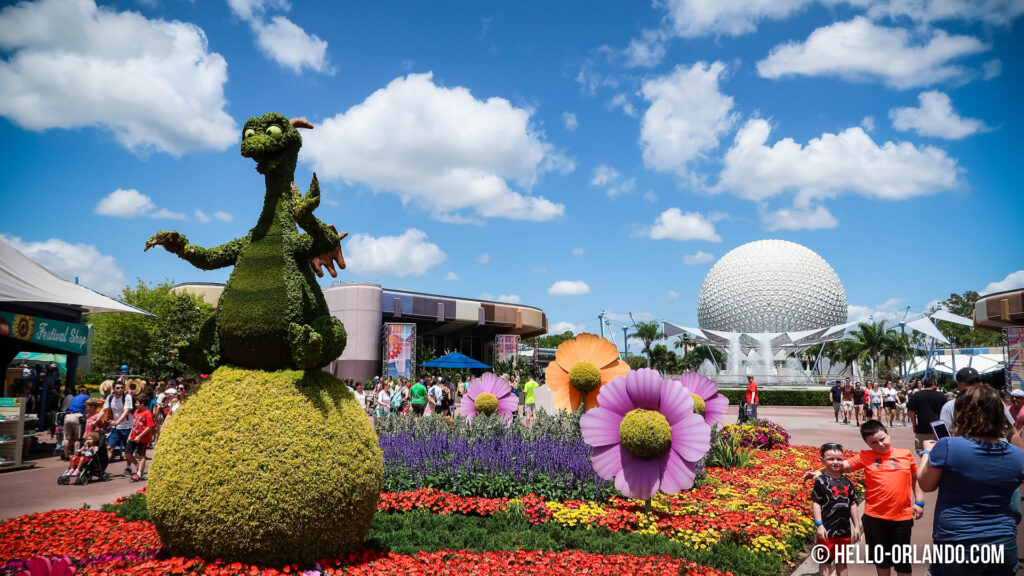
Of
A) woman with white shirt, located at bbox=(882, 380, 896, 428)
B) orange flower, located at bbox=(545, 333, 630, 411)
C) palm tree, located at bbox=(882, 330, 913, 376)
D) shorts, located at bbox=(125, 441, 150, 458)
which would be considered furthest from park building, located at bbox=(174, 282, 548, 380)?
palm tree, located at bbox=(882, 330, 913, 376)

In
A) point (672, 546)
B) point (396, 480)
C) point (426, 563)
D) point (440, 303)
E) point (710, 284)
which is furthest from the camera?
point (710, 284)

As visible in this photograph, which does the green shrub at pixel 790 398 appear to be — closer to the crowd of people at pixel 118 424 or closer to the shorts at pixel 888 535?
the crowd of people at pixel 118 424

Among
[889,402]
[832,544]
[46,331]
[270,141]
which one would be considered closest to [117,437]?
[46,331]

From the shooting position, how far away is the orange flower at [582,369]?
874cm

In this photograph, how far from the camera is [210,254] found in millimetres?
4414

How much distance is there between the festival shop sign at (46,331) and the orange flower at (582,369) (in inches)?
441

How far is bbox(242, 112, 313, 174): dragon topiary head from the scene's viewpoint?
14.3ft

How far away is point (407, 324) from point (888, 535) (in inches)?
1041

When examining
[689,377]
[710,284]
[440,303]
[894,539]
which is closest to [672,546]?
[894,539]

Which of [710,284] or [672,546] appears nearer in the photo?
[672,546]

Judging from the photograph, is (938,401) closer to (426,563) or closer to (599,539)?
(599,539)

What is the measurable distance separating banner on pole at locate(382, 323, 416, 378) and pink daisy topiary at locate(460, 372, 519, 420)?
19.2 m

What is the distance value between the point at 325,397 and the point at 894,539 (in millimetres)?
→ 3972

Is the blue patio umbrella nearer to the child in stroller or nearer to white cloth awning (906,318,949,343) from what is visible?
the child in stroller
